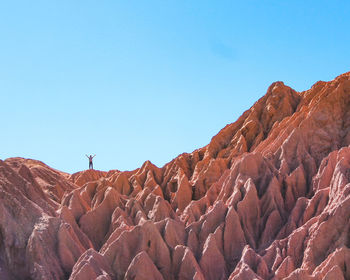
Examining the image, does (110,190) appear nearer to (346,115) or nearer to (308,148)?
(308,148)

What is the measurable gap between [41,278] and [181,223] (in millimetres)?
11499

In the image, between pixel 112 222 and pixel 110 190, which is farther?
pixel 110 190

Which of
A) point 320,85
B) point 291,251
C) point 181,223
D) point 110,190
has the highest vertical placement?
point 320,85

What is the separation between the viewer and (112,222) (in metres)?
45.0

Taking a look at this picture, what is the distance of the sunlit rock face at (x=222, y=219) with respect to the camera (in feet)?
112

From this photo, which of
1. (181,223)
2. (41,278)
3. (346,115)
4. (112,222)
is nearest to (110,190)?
(112,222)

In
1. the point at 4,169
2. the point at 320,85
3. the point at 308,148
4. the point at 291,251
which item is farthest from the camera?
the point at 320,85

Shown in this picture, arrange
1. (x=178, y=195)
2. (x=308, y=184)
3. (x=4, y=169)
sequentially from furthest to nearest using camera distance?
(x=178, y=195)
(x=308, y=184)
(x=4, y=169)

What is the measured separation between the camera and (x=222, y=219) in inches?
1613

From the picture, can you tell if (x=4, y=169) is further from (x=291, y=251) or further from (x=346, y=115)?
(x=346, y=115)

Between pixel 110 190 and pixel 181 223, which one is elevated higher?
pixel 110 190

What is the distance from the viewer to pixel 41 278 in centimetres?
3288

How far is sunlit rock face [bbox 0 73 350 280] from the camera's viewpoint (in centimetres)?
3422

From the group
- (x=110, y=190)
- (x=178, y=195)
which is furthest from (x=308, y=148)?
(x=110, y=190)
